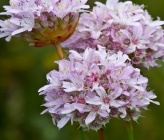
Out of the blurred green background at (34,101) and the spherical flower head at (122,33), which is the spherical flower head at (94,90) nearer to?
the spherical flower head at (122,33)

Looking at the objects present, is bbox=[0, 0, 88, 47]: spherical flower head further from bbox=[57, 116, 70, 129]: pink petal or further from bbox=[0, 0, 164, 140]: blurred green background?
bbox=[0, 0, 164, 140]: blurred green background

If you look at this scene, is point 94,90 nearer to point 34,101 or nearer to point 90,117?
point 90,117

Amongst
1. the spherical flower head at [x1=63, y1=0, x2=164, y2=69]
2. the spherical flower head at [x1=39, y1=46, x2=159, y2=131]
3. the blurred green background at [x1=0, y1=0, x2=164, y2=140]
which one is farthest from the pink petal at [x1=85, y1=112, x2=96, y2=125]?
the blurred green background at [x1=0, y1=0, x2=164, y2=140]

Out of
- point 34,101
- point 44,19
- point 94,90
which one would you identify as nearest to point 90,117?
point 94,90

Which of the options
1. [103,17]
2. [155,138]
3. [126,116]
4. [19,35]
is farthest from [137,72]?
[155,138]

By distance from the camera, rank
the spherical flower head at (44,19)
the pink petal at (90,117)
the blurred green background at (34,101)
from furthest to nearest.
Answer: the blurred green background at (34,101)
the spherical flower head at (44,19)
the pink petal at (90,117)

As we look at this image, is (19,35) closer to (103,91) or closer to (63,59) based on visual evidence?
(63,59)

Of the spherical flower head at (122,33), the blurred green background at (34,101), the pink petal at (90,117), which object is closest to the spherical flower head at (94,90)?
the pink petal at (90,117)
